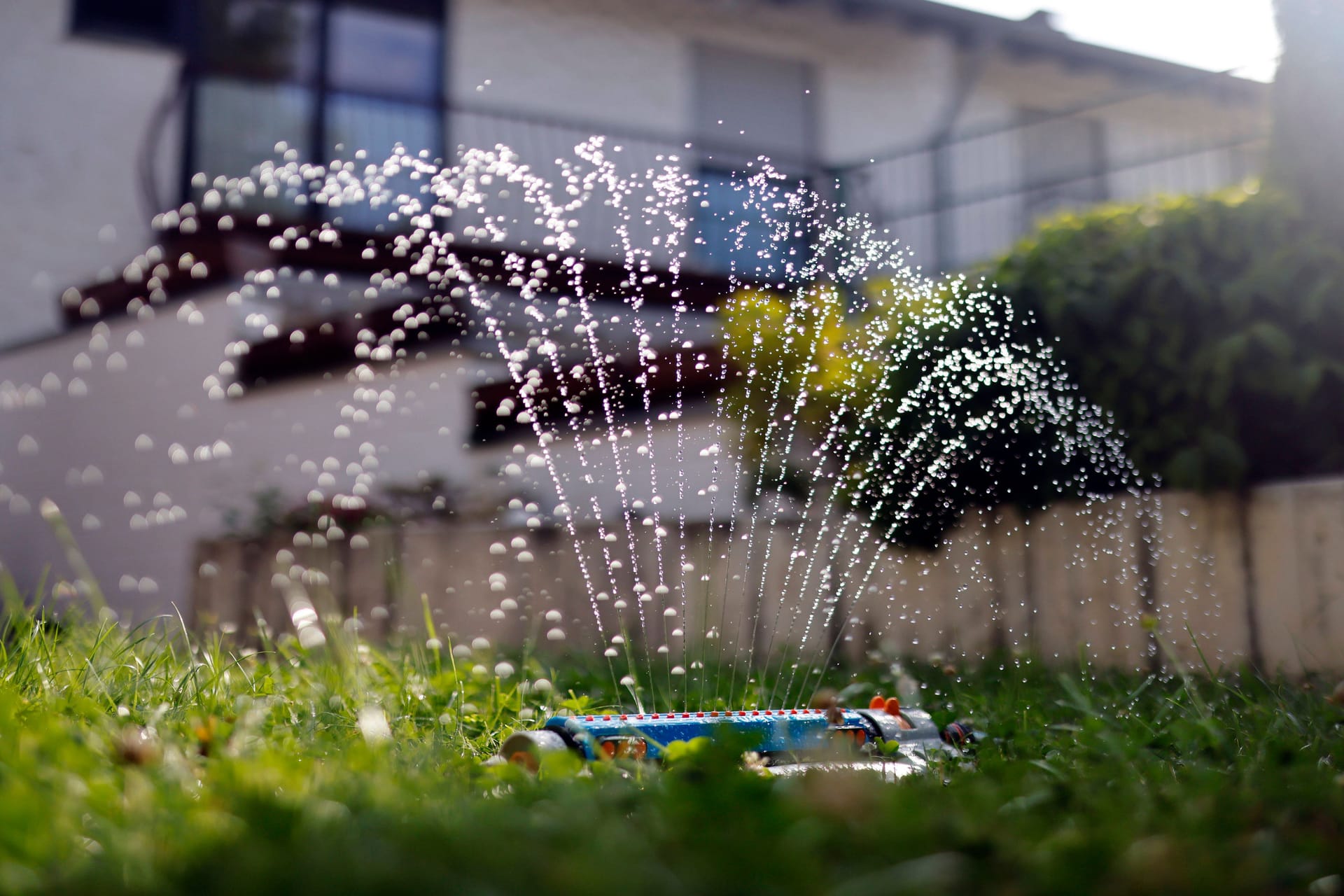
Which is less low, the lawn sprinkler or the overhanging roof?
the overhanging roof

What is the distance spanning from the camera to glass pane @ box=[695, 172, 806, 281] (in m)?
9.24

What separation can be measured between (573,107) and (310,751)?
841 cm

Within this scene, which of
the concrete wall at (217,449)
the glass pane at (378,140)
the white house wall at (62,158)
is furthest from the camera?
the glass pane at (378,140)

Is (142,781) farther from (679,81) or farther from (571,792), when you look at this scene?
(679,81)

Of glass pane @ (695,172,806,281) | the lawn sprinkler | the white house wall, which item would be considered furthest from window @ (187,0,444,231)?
the lawn sprinkler

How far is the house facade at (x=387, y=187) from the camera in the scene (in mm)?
6340

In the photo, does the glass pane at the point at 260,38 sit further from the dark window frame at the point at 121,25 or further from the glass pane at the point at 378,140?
the glass pane at the point at 378,140

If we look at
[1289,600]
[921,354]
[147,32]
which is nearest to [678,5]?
[147,32]

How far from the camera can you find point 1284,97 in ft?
13.3

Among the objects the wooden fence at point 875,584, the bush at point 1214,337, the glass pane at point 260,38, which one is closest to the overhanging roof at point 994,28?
the glass pane at point 260,38

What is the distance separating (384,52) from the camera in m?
9.25

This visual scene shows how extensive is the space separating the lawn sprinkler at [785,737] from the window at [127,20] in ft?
26.9

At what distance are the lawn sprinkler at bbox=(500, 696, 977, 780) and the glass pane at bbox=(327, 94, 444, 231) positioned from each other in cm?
653

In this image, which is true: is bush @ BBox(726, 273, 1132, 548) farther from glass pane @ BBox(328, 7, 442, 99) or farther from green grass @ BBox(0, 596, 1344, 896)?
glass pane @ BBox(328, 7, 442, 99)
